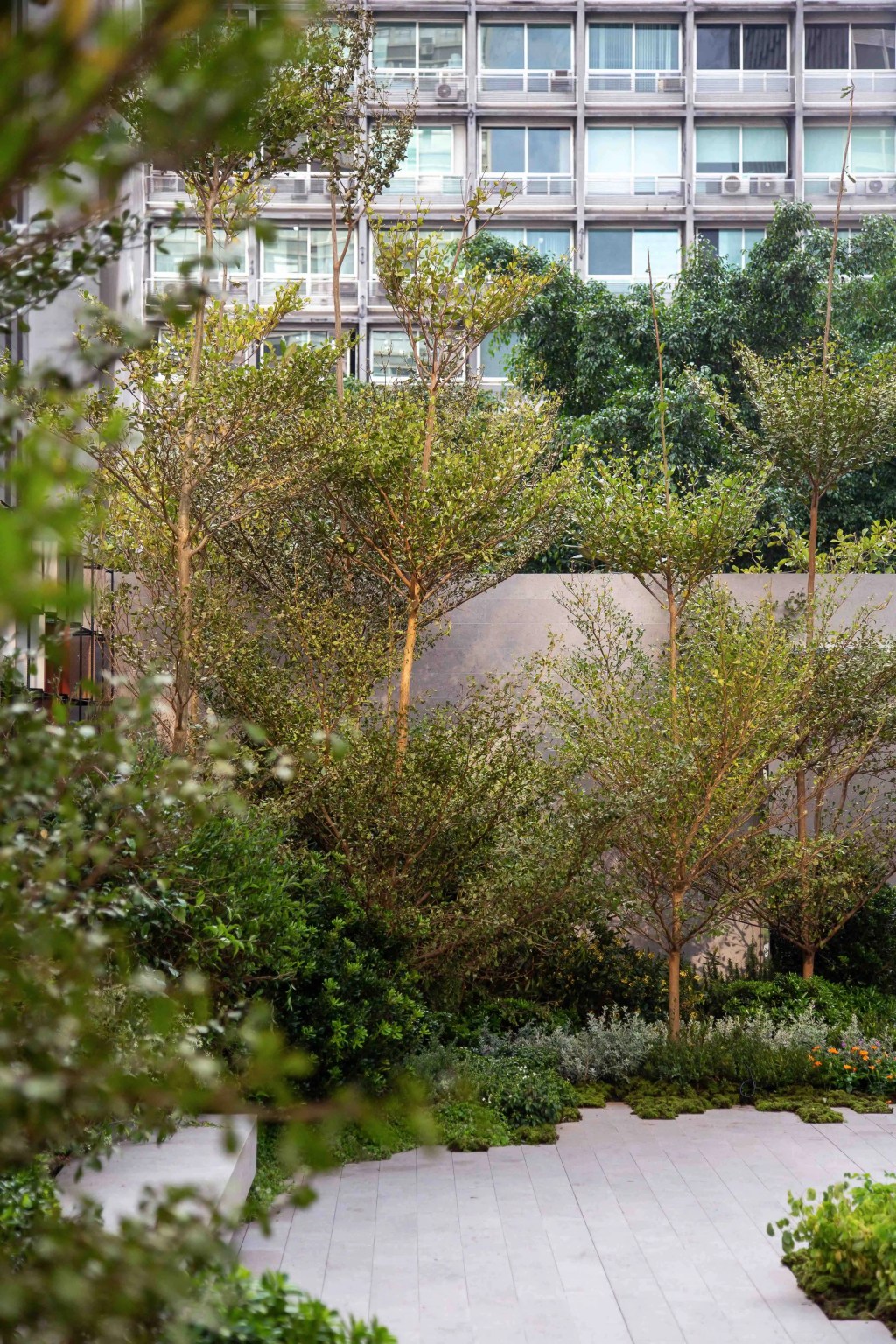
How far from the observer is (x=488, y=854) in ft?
24.7

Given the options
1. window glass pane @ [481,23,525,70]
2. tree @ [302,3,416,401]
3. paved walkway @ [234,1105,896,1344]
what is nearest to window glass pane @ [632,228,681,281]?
window glass pane @ [481,23,525,70]

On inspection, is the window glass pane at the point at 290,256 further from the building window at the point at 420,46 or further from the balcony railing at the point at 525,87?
the balcony railing at the point at 525,87

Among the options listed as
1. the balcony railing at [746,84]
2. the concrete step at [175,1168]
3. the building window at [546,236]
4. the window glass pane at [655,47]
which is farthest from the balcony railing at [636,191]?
the concrete step at [175,1168]

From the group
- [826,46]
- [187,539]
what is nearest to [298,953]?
[187,539]

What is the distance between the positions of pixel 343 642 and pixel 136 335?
5782 mm

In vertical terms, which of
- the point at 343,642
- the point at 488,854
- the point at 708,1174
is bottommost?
the point at 708,1174

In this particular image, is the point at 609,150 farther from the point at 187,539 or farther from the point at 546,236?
the point at 187,539

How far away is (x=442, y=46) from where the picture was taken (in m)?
21.4

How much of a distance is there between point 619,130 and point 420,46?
335 cm

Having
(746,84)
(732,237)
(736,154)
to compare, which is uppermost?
(746,84)

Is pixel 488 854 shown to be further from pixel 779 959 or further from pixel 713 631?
pixel 779 959

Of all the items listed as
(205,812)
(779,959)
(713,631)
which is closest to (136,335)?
(205,812)

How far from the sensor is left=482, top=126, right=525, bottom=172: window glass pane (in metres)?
21.7

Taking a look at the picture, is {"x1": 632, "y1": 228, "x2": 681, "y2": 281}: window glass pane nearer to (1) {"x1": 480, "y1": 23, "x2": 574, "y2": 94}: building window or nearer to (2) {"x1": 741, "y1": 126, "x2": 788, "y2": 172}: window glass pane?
(2) {"x1": 741, "y1": 126, "x2": 788, "y2": 172}: window glass pane
